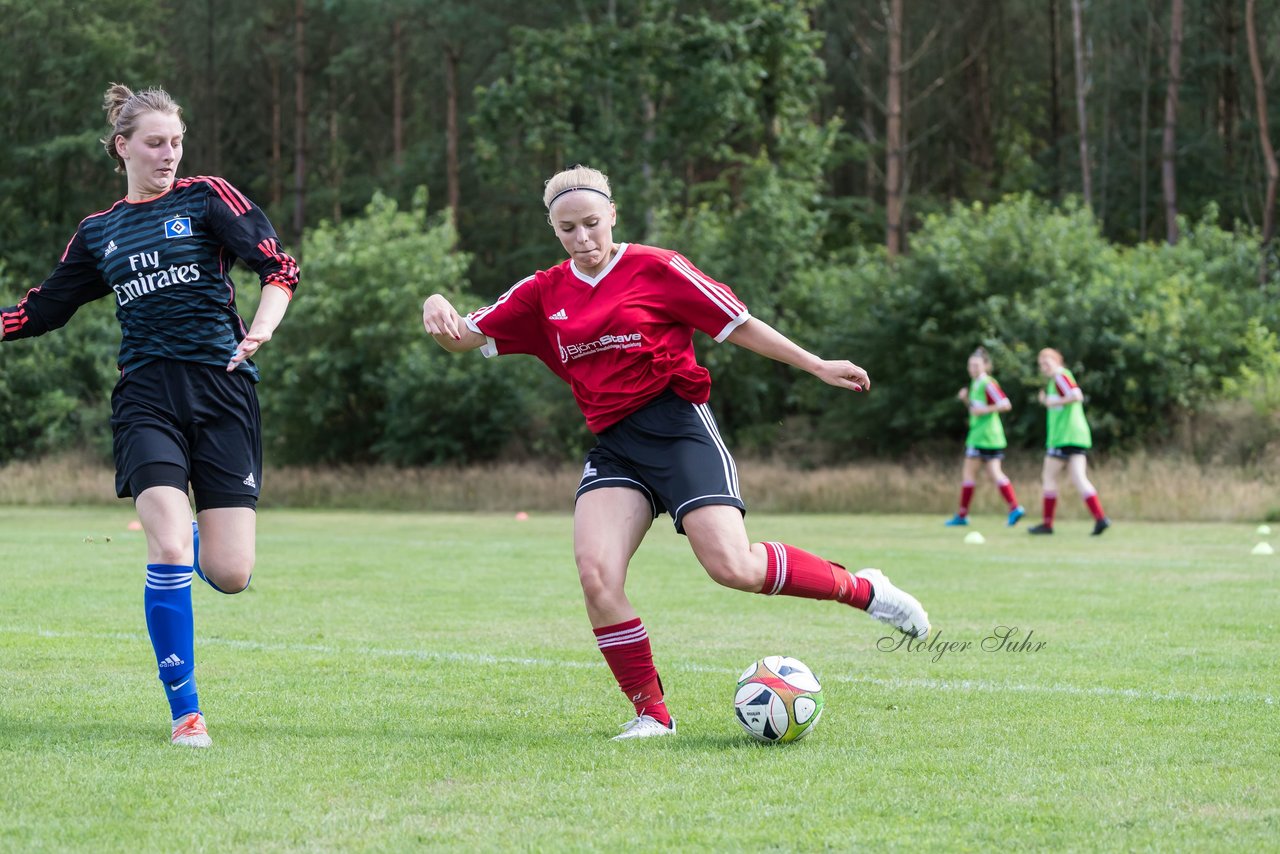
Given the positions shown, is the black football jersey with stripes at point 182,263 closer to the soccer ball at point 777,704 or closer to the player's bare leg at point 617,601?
the player's bare leg at point 617,601

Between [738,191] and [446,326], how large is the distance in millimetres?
28253

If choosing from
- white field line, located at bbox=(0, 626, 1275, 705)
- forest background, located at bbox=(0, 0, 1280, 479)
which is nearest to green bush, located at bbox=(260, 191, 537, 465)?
forest background, located at bbox=(0, 0, 1280, 479)

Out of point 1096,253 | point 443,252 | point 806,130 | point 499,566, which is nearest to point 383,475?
point 443,252

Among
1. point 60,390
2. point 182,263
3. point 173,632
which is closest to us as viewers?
point 173,632

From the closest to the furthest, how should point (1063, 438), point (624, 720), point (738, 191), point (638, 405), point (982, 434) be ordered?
point (638, 405), point (624, 720), point (1063, 438), point (982, 434), point (738, 191)

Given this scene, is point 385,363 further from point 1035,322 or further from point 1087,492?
point 1087,492

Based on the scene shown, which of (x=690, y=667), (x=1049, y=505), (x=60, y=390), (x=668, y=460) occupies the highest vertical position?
(x=60, y=390)

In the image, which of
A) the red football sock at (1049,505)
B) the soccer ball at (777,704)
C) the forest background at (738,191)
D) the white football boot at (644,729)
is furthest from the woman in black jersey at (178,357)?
the forest background at (738,191)

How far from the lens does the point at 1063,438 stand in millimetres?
16844

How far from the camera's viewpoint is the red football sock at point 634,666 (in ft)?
17.6

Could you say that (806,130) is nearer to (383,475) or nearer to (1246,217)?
(383,475)

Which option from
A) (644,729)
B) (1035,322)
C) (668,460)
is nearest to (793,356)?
(668,460)

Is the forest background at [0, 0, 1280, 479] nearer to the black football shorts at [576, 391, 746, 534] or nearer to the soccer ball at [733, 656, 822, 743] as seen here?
the black football shorts at [576, 391, 746, 534]

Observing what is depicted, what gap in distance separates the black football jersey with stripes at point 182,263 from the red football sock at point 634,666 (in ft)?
5.48
